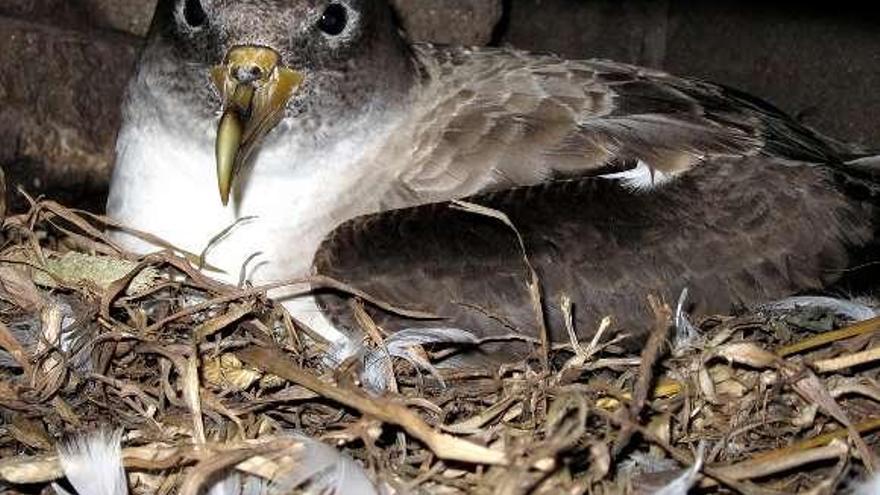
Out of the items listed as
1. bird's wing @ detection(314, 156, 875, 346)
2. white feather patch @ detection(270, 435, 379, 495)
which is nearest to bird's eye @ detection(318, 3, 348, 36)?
bird's wing @ detection(314, 156, 875, 346)

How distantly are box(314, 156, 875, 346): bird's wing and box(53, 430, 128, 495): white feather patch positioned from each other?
23.7 inches

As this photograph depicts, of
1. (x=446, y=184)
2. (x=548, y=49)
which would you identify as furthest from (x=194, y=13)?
(x=548, y=49)

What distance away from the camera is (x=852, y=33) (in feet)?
14.6

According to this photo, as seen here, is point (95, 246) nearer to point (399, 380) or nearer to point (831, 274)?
point (399, 380)

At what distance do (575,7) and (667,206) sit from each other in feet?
6.28

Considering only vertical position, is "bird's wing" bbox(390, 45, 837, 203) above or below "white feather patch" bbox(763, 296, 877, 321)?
above

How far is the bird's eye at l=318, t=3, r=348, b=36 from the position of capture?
3.27 m

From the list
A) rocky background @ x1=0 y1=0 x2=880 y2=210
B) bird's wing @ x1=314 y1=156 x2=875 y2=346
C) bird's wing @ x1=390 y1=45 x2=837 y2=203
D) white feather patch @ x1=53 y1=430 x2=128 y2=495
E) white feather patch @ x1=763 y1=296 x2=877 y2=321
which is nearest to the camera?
white feather patch @ x1=53 y1=430 x2=128 y2=495

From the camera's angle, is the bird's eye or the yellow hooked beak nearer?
the yellow hooked beak

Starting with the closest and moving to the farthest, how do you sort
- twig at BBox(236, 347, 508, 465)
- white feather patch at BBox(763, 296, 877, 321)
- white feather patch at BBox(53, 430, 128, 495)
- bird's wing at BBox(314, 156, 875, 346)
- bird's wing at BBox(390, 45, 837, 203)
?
twig at BBox(236, 347, 508, 465)
white feather patch at BBox(53, 430, 128, 495)
bird's wing at BBox(314, 156, 875, 346)
white feather patch at BBox(763, 296, 877, 321)
bird's wing at BBox(390, 45, 837, 203)

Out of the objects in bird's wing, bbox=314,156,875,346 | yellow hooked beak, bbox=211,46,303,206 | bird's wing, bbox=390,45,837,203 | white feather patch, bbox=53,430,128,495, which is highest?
yellow hooked beak, bbox=211,46,303,206

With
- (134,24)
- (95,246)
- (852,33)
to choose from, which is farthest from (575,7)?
(95,246)

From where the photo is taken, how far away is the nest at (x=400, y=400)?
104 inches

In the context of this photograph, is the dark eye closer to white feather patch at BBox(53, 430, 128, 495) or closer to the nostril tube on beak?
the nostril tube on beak
